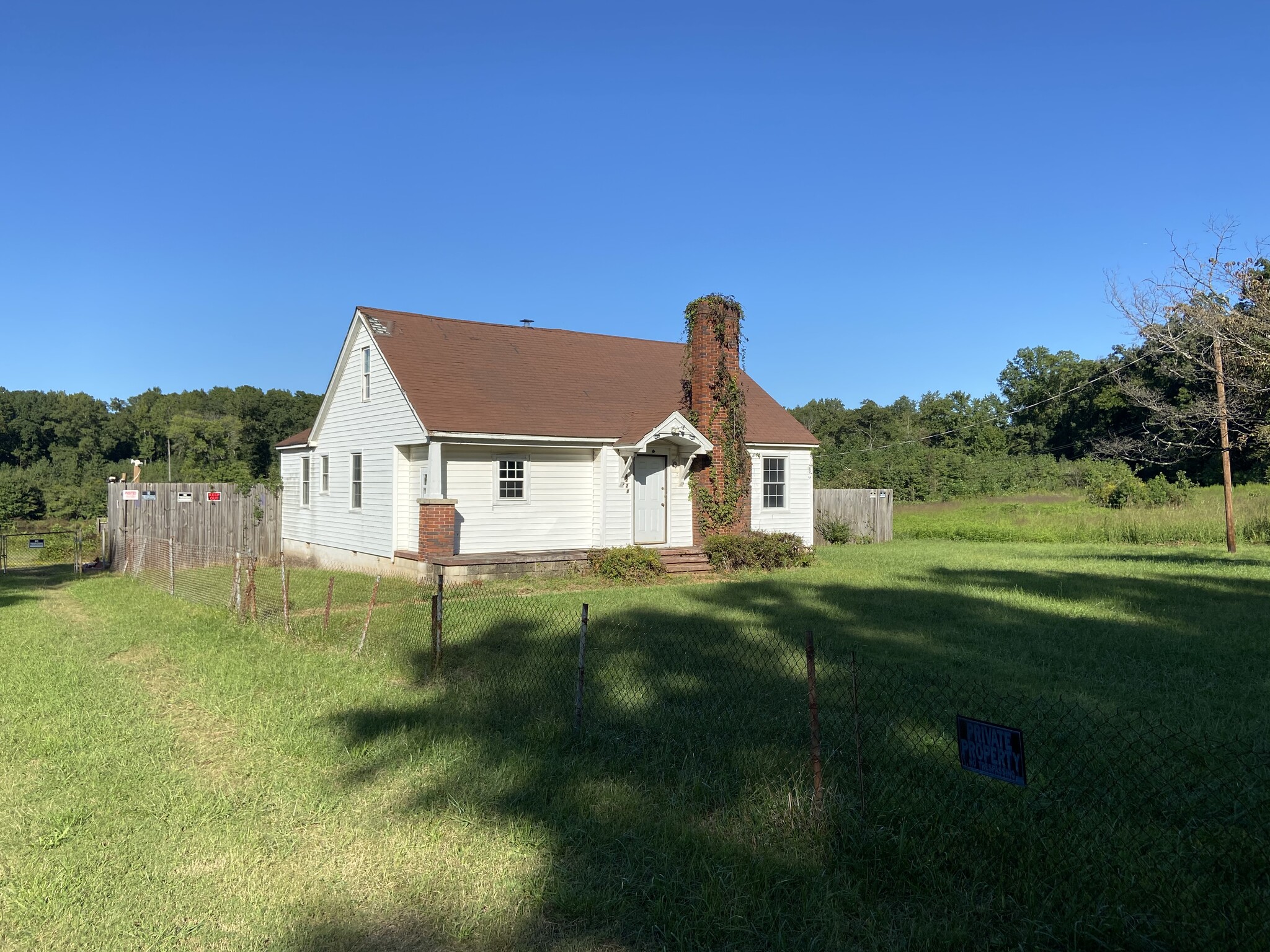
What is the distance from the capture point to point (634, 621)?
36.3 feet

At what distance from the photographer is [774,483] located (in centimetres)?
2223

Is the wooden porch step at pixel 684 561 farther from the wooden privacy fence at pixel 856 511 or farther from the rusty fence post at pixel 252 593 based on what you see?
the wooden privacy fence at pixel 856 511

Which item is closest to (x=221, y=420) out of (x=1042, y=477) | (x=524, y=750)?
(x=1042, y=477)

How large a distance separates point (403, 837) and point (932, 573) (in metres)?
14.3

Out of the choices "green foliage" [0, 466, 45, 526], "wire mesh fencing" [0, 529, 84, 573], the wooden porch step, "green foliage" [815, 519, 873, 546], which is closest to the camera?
the wooden porch step

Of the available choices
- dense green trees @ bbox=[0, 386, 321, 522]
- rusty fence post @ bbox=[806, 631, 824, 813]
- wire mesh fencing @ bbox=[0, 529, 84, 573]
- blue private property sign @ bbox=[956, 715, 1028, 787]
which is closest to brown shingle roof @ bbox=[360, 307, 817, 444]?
wire mesh fencing @ bbox=[0, 529, 84, 573]

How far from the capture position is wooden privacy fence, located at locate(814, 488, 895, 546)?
27125mm

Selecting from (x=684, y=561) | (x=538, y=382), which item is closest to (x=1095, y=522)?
(x=684, y=561)

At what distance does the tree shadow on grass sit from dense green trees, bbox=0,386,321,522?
195 ft

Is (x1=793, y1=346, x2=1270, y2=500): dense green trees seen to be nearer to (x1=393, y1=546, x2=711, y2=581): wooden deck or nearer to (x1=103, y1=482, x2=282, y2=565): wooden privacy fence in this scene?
(x1=393, y1=546, x2=711, y2=581): wooden deck

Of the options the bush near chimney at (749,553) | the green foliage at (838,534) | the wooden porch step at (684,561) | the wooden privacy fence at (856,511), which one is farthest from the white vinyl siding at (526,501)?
the wooden privacy fence at (856,511)

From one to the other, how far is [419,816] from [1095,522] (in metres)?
28.2

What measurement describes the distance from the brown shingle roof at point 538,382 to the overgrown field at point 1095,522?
905 cm

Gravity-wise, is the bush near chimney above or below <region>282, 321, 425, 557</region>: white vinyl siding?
below
